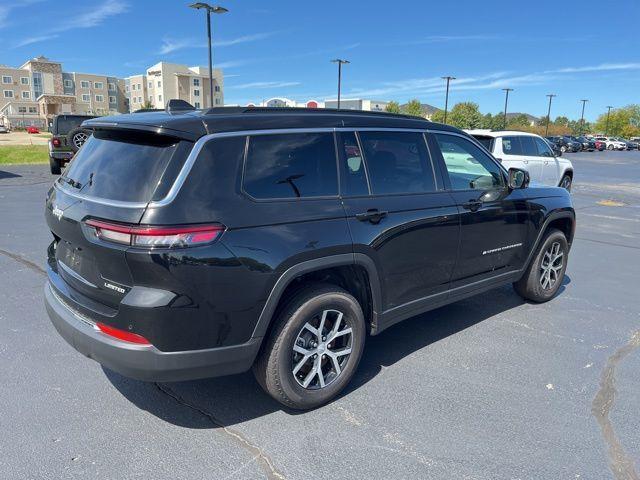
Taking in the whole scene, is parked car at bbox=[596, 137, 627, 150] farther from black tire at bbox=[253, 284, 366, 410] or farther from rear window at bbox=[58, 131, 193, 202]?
rear window at bbox=[58, 131, 193, 202]

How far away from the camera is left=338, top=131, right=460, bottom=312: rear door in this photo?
3.21 meters

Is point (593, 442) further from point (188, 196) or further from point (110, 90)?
point (110, 90)

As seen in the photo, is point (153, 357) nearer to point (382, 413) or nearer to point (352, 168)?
point (382, 413)

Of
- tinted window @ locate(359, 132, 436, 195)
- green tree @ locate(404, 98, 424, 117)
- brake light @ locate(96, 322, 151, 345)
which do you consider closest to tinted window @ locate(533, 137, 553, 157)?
tinted window @ locate(359, 132, 436, 195)

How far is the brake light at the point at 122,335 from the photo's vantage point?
2498 millimetres

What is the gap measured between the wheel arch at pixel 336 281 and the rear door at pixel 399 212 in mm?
82

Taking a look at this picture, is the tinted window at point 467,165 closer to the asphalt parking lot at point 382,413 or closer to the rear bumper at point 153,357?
the asphalt parking lot at point 382,413

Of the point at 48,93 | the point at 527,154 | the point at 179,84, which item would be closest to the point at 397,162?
the point at 527,154

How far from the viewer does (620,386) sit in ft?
11.4

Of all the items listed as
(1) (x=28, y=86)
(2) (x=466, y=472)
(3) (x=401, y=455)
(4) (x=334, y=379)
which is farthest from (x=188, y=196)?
(1) (x=28, y=86)

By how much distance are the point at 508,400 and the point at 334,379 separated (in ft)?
3.84

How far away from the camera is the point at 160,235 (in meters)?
2.40

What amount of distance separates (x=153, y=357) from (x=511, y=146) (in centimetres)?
1139

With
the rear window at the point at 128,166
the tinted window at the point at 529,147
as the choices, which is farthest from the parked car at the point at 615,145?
the rear window at the point at 128,166
